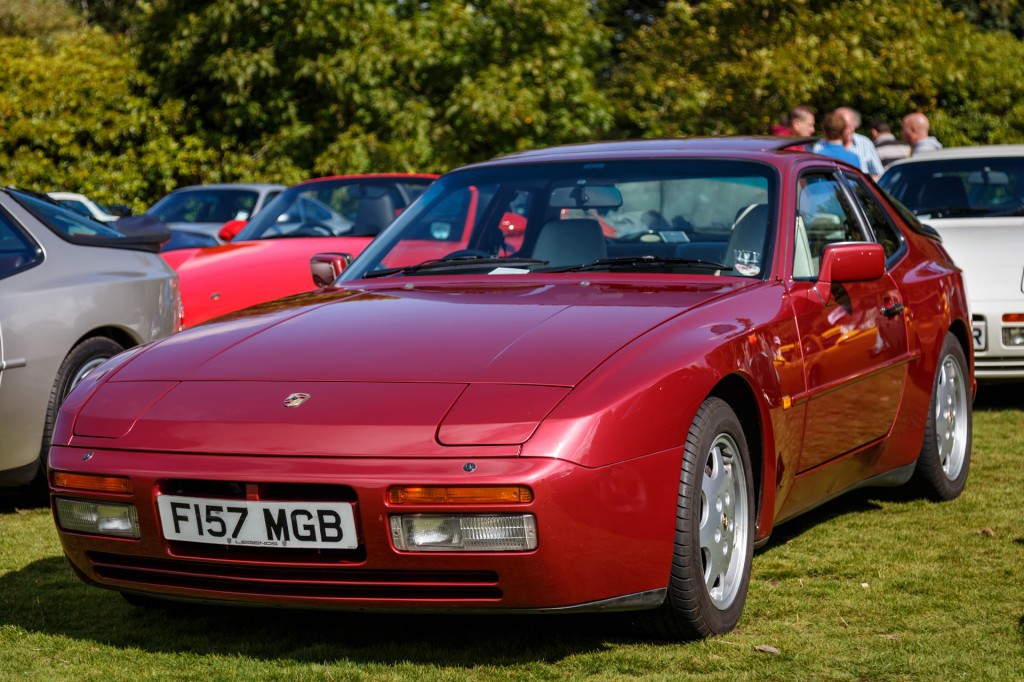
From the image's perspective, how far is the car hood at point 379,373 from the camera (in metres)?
3.55

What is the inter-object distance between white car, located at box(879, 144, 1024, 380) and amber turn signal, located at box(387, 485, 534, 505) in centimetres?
548

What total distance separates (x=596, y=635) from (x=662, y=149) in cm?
201

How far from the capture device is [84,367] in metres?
6.38

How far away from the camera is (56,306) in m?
6.23

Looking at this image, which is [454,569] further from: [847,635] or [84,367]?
[84,367]

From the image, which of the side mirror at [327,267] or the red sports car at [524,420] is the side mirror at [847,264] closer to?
the red sports car at [524,420]

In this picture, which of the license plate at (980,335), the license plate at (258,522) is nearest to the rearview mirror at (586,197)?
the license plate at (258,522)

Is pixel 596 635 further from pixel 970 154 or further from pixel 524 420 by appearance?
pixel 970 154

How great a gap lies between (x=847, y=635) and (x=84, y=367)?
3.66 metres

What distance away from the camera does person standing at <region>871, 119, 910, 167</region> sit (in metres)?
14.1

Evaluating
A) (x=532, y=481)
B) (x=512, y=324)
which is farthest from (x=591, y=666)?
(x=512, y=324)

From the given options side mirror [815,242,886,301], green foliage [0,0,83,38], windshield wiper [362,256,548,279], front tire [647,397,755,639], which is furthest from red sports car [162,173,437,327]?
green foliage [0,0,83,38]

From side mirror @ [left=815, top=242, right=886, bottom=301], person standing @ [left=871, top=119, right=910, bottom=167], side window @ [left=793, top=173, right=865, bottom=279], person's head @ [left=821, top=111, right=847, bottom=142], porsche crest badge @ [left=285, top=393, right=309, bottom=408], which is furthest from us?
person standing @ [left=871, top=119, right=910, bottom=167]

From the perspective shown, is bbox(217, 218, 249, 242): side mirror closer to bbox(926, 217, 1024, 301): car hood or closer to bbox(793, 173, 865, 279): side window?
bbox(926, 217, 1024, 301): car hood
